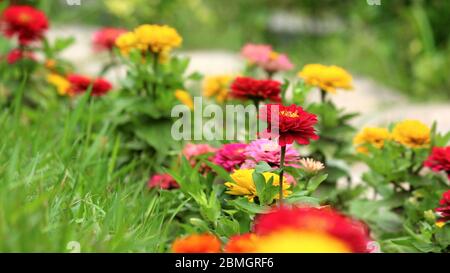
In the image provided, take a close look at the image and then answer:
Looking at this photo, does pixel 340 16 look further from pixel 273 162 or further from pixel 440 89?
pixel 273 162

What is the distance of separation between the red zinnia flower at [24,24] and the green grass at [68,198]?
336 mm

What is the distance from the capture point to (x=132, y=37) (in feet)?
7.61

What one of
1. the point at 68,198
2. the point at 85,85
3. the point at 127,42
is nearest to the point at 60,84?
the point at 85,85

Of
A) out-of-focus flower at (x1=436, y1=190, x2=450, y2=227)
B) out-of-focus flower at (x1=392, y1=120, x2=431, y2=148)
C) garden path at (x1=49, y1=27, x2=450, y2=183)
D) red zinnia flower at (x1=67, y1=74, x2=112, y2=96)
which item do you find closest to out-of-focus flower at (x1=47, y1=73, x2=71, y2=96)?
red zinnia flower at (x1=67, y1=74, x2=112, y2=96)

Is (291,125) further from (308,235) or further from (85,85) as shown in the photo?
(85,85)

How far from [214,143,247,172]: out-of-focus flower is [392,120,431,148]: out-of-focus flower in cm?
56

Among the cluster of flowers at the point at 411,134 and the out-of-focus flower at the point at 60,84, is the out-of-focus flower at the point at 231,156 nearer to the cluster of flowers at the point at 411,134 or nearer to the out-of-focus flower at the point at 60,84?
the cluster of flowers at the point at 411,134

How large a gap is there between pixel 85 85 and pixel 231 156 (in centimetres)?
93

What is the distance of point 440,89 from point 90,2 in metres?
4.03

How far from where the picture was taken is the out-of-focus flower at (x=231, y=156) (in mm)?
1847

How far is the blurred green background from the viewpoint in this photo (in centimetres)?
536

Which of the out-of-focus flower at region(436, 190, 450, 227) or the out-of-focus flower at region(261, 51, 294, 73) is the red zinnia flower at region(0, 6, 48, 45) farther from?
the out-of-focus flower at region(436, 190, 450, 227)

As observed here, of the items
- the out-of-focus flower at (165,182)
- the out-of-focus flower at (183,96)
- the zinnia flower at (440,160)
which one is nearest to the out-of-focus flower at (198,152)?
the out-of-focus flower at (165,182)
